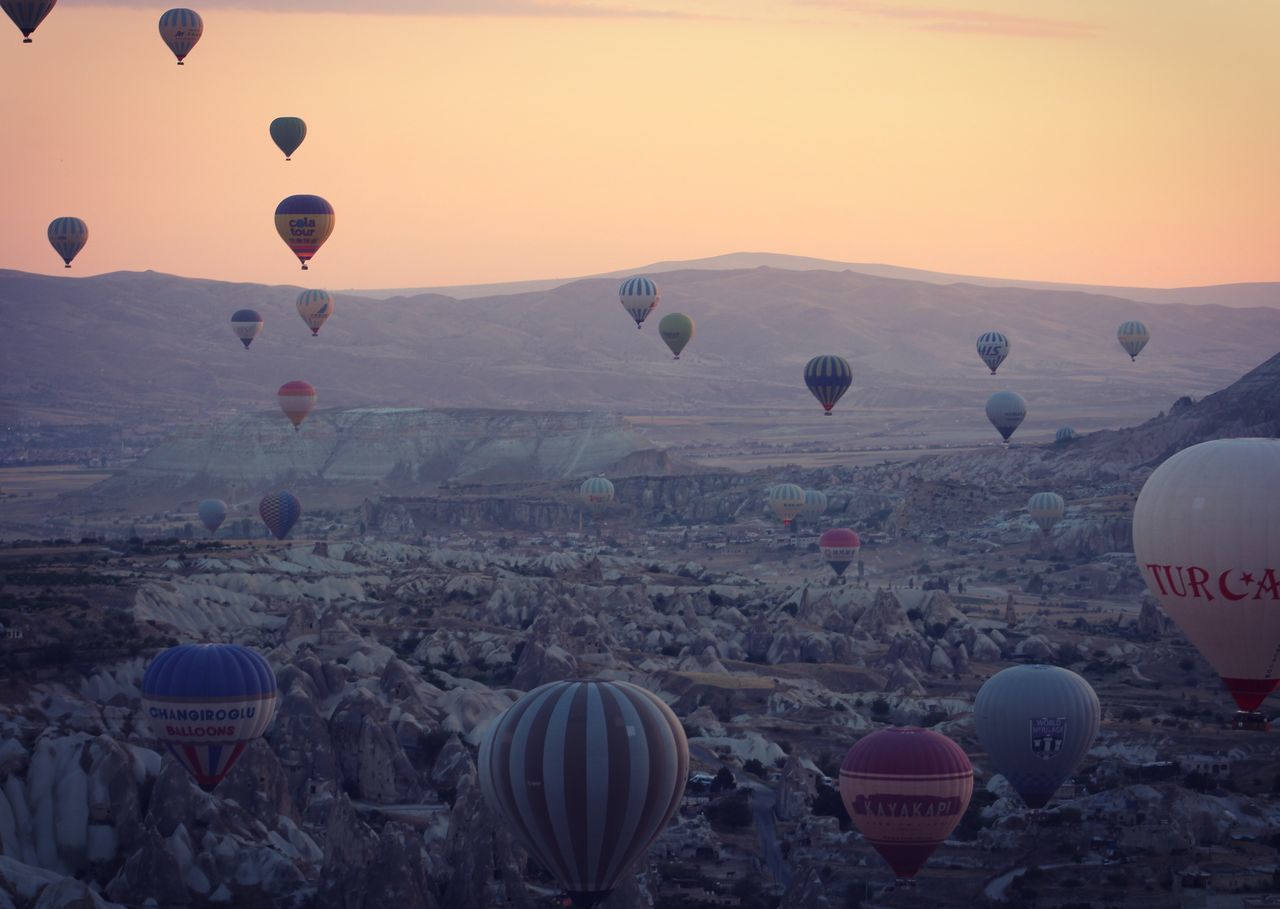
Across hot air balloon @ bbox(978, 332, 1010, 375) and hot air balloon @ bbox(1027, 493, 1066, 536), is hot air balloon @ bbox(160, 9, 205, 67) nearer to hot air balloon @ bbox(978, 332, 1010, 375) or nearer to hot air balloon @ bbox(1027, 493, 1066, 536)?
hot air balloon @ bbox(1027, 493, 1066, 536)

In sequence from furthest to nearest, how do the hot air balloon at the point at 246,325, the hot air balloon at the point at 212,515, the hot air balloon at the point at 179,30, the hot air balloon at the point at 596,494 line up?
the hot air balloon at the point at 596,494 < the hot air balloon at the point at 246,325 < the hot air balloon at the point at 212,515 < the hot air balloon at the point at 179,30

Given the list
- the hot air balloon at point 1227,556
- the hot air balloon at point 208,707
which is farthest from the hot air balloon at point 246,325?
the hot air balloon at point 1227,556

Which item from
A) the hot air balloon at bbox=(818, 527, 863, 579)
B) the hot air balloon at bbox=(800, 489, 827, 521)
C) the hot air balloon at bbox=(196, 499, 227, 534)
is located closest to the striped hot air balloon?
the hot air balloon at bbox=(800, 489, 827, 521)

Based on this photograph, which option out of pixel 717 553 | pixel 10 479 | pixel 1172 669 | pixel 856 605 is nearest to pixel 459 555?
pixel 717 553

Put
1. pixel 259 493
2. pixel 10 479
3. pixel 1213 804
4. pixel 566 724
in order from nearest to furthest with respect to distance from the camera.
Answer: pixel 566 724 < pixel 1213 804 < pixel 259 493 < pixel 10 479

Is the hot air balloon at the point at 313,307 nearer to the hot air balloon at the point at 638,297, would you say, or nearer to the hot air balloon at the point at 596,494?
the hot air balloon at the point at 638,297

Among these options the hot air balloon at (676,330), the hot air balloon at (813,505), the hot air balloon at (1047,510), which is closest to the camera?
the hot air balloon at (1047,510)

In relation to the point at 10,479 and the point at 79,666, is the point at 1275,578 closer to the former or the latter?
the point at 79,666
